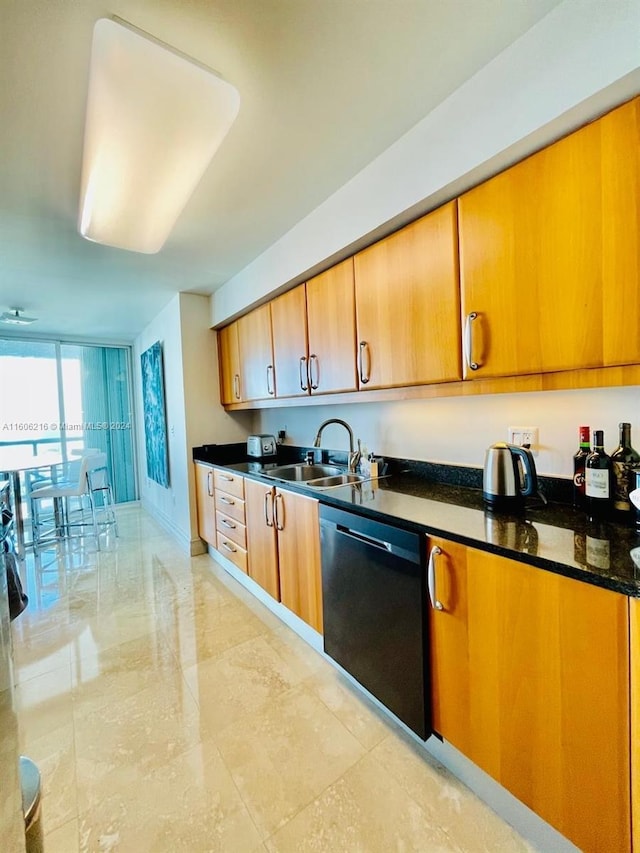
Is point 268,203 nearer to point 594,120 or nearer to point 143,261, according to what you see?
point 143,261

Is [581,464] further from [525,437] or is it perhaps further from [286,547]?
[286,547]

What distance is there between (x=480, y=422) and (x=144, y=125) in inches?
67.9

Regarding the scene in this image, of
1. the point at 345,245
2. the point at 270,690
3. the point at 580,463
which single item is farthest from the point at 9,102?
the point at 270,690

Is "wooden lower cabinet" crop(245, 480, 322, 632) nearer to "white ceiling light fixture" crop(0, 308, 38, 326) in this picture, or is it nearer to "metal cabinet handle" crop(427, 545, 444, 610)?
"metal cabinet handle" crop(427, 545, 444, 610)

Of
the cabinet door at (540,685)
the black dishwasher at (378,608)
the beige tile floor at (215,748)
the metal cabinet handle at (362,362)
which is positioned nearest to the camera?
the cabinet door at (540,685)

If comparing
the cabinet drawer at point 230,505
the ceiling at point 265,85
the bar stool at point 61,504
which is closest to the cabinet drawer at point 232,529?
the cabinet drawer at point 230,505

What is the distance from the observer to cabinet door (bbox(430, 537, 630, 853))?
82 cm

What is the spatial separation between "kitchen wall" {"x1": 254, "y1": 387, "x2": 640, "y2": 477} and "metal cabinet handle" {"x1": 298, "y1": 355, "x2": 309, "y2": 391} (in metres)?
0.39

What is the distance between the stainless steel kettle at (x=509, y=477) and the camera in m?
1.29

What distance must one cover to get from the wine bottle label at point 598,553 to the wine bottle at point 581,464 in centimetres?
32

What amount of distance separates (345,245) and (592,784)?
6.74 ft

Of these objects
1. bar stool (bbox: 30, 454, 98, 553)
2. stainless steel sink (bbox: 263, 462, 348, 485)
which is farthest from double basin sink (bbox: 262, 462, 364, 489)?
bar stool (bbox: 30, 454, 98, 553)

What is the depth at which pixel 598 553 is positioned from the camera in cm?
92

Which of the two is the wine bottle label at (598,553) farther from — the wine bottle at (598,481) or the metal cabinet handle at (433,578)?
the metal cabinet handle at (433,578)
